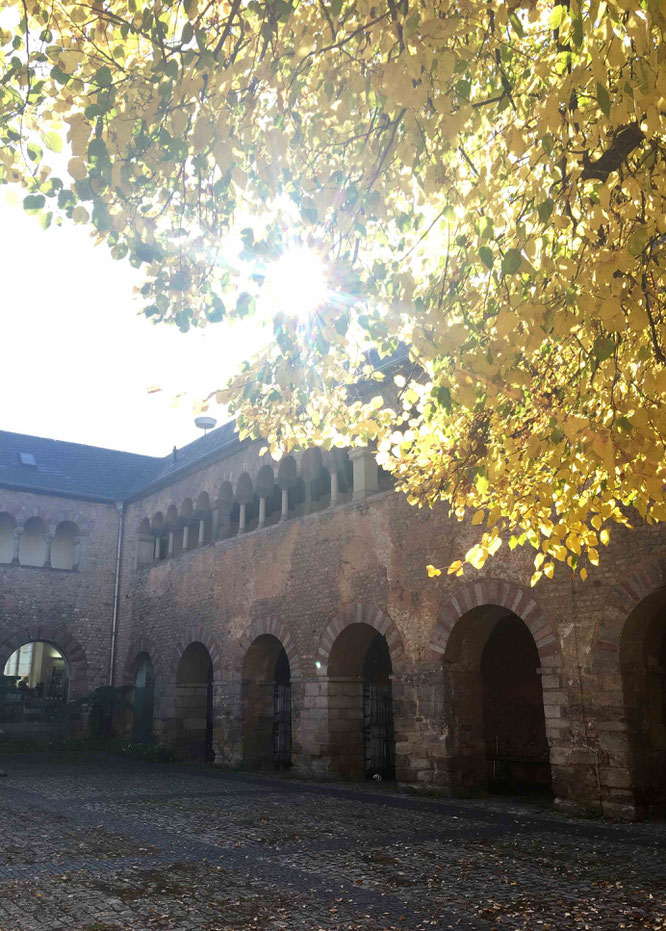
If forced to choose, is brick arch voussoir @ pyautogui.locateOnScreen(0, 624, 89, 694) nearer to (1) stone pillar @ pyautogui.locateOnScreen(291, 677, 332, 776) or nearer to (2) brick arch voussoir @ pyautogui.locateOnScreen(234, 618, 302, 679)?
(2) brick arch voussoir @ pyautogui.locateOnScreen(234, 618, 302, 679)

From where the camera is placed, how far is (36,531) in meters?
22.0

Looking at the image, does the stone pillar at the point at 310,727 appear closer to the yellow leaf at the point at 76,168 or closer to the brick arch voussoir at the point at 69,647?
the brick arch voussoir at the point at 69,647

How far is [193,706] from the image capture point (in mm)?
17953

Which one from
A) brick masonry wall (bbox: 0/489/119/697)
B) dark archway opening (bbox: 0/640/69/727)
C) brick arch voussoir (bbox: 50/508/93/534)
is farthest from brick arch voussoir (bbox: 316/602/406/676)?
brick arch voussoir (bbox: 50/508/93/534)

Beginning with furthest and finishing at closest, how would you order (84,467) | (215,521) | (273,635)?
(84,467) → (215,521) → (273,635)

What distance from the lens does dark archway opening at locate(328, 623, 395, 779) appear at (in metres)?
13.1

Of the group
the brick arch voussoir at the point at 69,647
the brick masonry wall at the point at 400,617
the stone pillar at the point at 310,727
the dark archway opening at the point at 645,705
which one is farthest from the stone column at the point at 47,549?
the dark archway opening at the point at 645,705

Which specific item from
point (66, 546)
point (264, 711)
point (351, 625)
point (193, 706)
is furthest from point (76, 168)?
point (66, 546)

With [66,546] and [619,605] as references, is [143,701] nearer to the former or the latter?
[66,546]

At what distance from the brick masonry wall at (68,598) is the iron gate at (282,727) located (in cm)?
762

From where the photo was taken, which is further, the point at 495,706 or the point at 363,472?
the point at 495,706

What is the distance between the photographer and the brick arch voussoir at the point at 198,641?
16.4m

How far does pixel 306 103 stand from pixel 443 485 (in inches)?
127

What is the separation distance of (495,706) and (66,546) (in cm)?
1371
